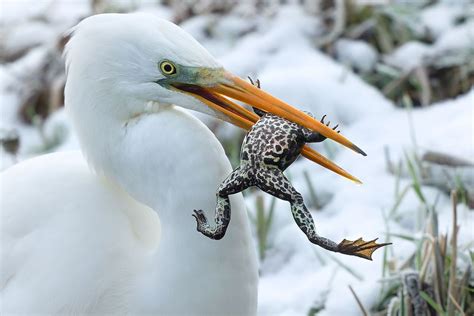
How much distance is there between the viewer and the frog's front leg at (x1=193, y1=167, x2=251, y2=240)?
144cm

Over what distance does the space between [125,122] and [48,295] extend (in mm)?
393

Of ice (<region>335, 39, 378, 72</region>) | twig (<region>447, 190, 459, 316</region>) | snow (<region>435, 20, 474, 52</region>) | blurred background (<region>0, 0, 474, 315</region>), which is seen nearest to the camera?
twig (<region>447, 190, 459, 316</region>)

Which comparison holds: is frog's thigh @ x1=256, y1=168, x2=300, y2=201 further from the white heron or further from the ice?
the ice

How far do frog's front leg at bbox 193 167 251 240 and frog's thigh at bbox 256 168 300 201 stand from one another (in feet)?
0.08

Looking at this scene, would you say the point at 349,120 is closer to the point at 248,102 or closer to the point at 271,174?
the point at 248,102

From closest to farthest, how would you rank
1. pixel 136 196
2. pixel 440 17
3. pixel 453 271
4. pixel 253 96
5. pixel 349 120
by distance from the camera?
pixel 253 96 < pixel 136 196 < pixel 453 271 < pixel 349 120 < pixel 440 17

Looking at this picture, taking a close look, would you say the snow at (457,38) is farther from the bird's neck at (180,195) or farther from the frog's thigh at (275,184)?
the frog's thigh at (275,184)

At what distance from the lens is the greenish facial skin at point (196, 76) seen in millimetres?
1558

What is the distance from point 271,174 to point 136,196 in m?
0.36

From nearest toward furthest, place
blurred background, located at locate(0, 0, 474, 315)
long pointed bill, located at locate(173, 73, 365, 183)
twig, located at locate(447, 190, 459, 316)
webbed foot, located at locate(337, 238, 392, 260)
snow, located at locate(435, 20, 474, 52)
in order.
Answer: webbed foot, located at locate(337, 238, 392, 260) < long pointed bill, located at locate(173, 73, 365, 183) < twig, located at locate(447, 190, 459, 316) < blurred background, located at locate(0, 0, 474, 315) < snow, located at locate(435, 20, 474, 52)

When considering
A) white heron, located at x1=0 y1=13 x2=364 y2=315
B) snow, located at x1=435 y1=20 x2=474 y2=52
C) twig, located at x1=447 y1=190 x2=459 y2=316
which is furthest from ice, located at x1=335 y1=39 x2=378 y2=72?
white heron, located at x1=0 y1=13 x2=364 y2=315

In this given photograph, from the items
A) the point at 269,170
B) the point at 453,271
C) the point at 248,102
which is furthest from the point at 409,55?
the point at 269,170

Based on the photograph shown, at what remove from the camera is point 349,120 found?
3287 mm

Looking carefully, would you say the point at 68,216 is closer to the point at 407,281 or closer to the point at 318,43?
the point at 407,281
